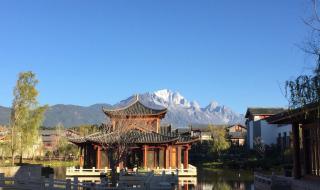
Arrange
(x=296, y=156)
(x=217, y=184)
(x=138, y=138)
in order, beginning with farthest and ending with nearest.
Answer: (x=138, y=138) → (x=217, y=184) → (x=296, y=156)

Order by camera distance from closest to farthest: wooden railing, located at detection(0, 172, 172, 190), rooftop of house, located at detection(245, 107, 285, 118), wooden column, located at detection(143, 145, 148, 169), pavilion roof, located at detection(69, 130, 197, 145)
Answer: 1. wooden railing, located at detection(0, 172, 172, 190)
2. pavilion roof, located at detection(69, 130, 197, 145)
3. wooden column, located at detection(143, 145, 148, 169)
4. rooftop of house, located at detection(245, 107, 285, 118)

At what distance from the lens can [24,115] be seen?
33906mm

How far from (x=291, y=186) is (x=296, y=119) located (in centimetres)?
269

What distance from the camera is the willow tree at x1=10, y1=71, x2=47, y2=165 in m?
33.4

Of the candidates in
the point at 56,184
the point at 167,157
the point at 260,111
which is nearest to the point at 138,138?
the point at 167,157

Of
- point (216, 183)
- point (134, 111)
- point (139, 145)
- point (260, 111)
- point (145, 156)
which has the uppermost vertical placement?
point (260, 111)

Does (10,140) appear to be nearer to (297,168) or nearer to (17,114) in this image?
(17,114)

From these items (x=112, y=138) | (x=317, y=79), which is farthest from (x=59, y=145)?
(x=317, y=79)

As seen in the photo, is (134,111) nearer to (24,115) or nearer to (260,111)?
(24,115)

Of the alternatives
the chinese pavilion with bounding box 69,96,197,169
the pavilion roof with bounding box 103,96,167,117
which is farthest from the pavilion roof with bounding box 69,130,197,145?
the pavilion roof with bounding box 103,96,167,117

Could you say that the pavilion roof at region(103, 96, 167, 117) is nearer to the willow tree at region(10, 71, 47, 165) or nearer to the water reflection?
the willow tree at region(10, 71, 47, 165)

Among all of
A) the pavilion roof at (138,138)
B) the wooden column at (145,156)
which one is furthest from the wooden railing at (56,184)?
the wooden column at (145,156)

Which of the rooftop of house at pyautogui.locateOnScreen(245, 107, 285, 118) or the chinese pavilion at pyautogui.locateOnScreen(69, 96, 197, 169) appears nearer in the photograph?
the chinese pavilion at pyautogui.locateOnScreen(69, 96, 197, 169)

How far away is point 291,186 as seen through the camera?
17656 millimetres
